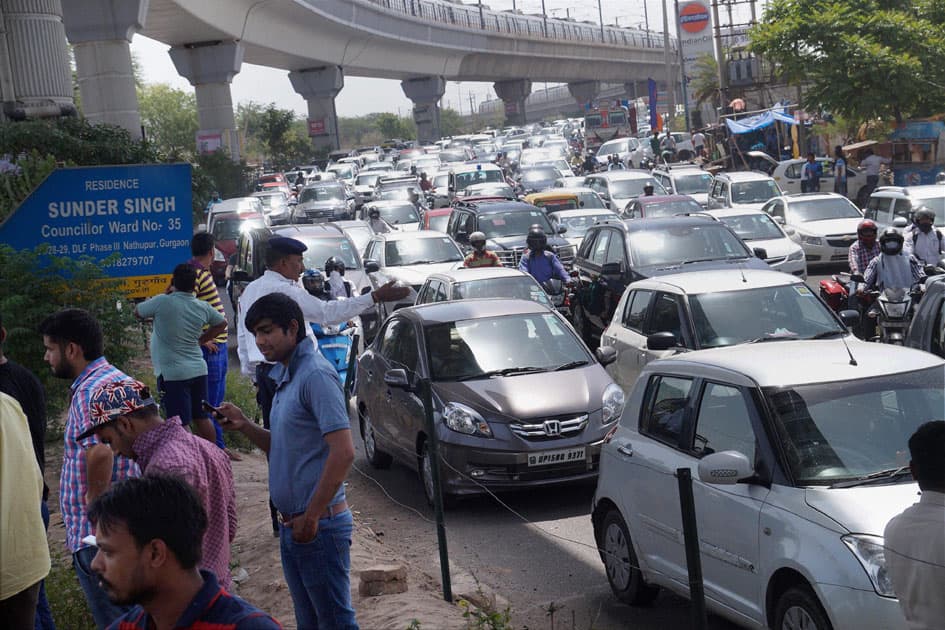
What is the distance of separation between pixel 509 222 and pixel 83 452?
66.2 ft

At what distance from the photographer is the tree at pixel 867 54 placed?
36406 millimetres

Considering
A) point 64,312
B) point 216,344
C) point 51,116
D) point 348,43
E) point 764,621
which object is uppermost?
point 348,43

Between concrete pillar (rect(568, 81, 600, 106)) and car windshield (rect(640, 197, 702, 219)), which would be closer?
car windshield (rect(640, 197, 702, 219))

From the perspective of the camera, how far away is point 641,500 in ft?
22.9

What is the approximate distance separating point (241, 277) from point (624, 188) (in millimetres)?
19923

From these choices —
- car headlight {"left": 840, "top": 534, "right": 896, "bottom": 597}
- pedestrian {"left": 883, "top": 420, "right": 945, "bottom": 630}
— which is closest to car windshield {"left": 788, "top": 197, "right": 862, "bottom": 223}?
car headlight {"left": 840, "top": 534, "right": 896, "bottom": 597}

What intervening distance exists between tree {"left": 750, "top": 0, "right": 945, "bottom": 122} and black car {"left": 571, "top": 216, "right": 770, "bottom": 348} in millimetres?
21775

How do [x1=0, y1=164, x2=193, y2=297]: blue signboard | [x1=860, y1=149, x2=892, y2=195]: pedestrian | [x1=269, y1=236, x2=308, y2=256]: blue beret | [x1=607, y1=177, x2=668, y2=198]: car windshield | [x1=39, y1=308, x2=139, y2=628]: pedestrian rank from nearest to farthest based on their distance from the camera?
[x1=39, y1=308, x2=139, y2=628]: pedestrian, [x1=269, y1=236, x2=308, y2=256]: blue beret, [x1=0, y1=164, x2=193, y2=297]: blue signboard, [x1=860, y1=149, x2=892, y2=195]: pedestrian, [x1=607, y1=177, x2=668, y2=198]: car windshield

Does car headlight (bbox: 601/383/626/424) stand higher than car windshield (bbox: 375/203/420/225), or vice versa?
car windshield (bbox: 375/203/420/225)

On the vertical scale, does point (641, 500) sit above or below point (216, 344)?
below

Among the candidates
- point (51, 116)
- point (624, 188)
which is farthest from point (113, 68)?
point (624, 188)

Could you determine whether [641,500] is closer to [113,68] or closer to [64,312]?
[64,312]

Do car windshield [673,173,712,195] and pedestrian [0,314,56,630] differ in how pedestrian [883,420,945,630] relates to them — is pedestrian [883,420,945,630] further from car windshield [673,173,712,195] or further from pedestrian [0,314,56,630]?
car windshield [673,173,712,195]

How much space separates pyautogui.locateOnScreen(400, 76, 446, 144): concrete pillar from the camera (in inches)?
→ 4035
